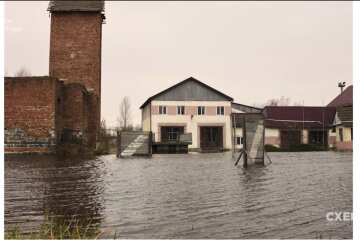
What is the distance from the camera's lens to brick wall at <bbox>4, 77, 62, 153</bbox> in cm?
2144

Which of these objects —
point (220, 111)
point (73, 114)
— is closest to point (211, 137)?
point (220, 111)

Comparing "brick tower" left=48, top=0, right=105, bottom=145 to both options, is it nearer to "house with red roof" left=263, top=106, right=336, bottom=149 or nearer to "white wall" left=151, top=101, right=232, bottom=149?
"white wall" left=151, top=101, right=232, bottom=149

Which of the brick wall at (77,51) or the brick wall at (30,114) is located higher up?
the brick wall at (77,51)

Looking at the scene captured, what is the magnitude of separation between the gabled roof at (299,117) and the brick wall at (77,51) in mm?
20142

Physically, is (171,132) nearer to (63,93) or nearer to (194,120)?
(194,120)

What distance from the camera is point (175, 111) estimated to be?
40844mm

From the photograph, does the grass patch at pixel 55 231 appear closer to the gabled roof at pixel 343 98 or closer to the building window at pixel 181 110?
the building window at pixel 181 110

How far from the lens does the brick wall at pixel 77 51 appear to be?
93.4ft

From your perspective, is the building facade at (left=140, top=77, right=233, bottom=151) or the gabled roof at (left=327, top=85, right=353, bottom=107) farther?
the gabled roof at (left=327, top=85, right=353, bottom=107)

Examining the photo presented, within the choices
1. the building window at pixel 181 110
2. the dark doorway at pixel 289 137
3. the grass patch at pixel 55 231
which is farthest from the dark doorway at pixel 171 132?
the grass patch at pixel 55 231

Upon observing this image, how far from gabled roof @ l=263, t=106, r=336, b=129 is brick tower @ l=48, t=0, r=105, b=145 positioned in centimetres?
2010

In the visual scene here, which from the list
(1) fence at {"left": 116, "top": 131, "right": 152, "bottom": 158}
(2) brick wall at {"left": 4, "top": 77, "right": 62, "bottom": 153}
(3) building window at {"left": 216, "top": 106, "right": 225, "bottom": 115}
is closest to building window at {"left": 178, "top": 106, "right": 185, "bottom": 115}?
(3) building window at {"left": 216, "top": 106, "right": 225, "bottom": 115}

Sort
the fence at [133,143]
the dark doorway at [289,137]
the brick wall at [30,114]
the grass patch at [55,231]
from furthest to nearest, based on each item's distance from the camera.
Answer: the dark doorway at [289,137]
the brick wall at [30,114]
the fence at [133,143]
the grass patch at [55,231]

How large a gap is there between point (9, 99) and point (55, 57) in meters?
7.93
